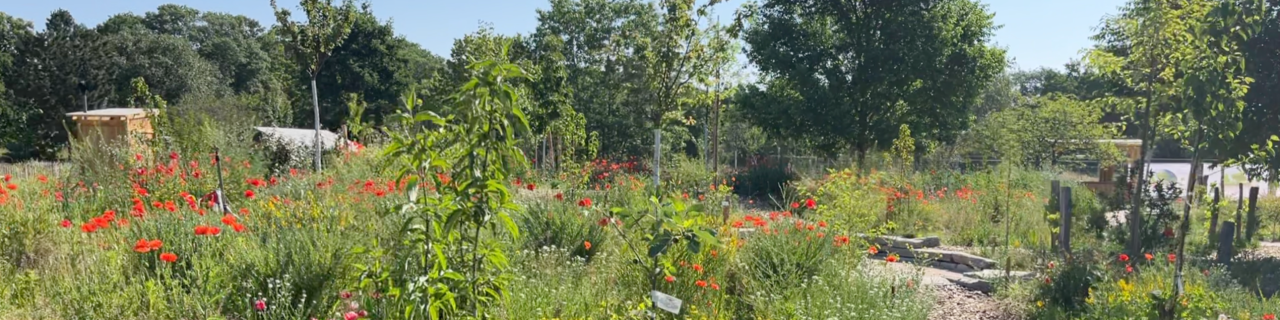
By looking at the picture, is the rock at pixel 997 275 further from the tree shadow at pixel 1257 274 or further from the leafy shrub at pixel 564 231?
the leafy shrub at pixel 564 231

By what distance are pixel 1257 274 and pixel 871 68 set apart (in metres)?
11.0

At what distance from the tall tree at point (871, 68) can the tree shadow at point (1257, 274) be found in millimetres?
9791

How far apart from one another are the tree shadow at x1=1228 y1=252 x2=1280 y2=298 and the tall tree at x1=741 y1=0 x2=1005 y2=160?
979 centimetres

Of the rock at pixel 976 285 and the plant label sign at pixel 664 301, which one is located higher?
the plant label sign at pixel 664 301

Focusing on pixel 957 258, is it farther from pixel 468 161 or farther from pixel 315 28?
pixel 315 28

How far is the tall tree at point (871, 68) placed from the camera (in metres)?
15.7

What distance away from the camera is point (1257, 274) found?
5527 mm

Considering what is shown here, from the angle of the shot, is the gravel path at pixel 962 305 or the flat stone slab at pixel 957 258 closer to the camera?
the gravel path at pixel 962 305

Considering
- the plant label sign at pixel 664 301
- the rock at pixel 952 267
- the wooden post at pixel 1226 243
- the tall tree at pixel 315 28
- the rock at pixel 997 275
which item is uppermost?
the tall tree at pixel 315 28

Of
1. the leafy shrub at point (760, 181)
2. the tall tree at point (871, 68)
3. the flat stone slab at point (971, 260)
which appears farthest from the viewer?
the tall tree at point (871, 68)

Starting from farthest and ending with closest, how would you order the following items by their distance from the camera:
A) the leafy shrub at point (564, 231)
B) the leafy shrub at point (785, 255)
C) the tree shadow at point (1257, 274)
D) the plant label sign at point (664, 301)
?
the tree shadow at point (1257, 274) < the leafy shrub at point (564, 231) < the leafy shrub at point (785, 255) < the plant label sign at point (664, 301)

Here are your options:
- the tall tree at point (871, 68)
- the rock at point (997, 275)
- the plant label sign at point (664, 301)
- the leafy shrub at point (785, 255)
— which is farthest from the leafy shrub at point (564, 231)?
the tall tree at point (871, 68)

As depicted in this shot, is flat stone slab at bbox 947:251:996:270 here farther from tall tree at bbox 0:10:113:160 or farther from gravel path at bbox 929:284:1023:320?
tall tree at bbox 0:10:113:160

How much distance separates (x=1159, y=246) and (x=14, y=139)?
2847 cm
